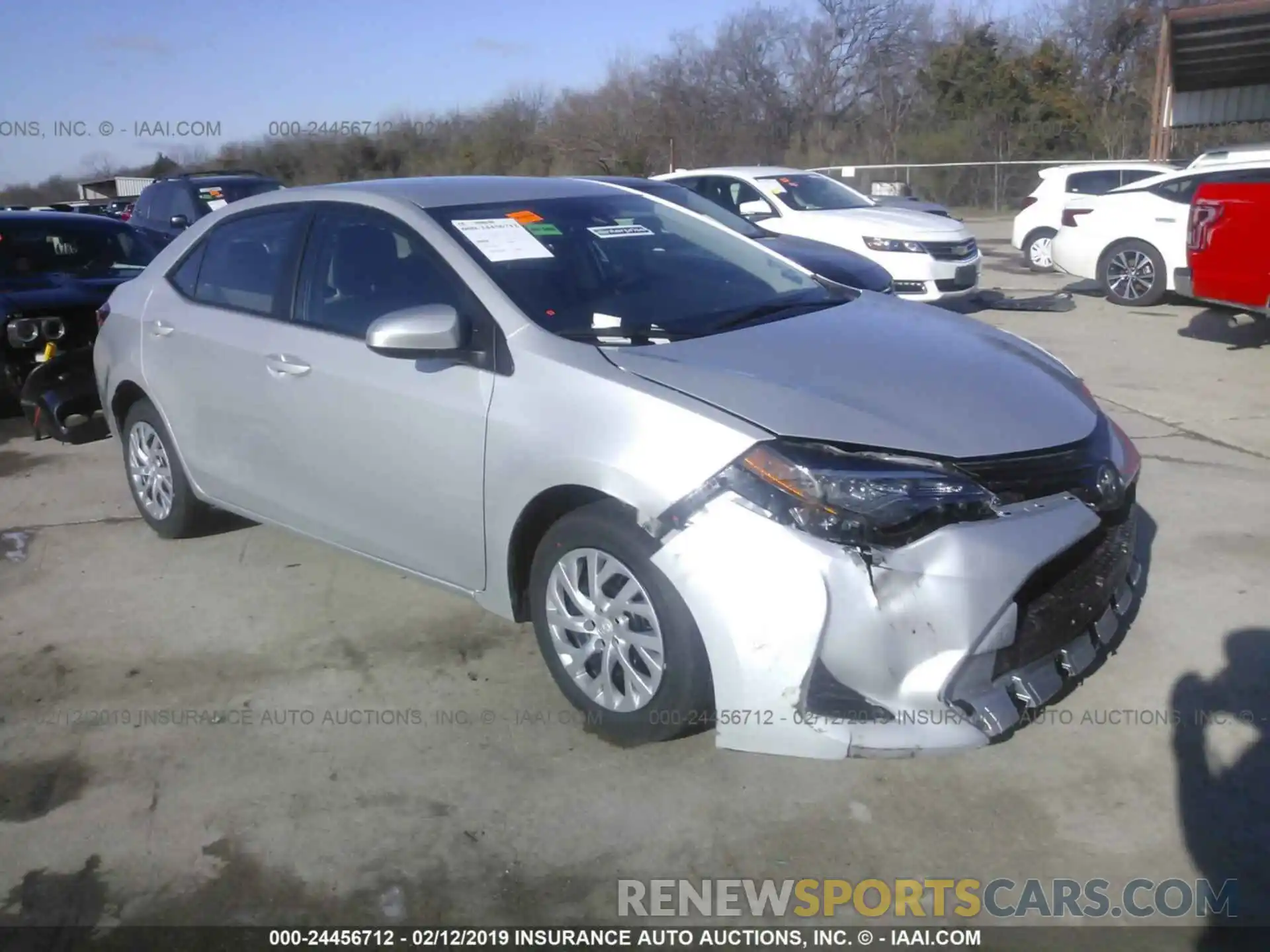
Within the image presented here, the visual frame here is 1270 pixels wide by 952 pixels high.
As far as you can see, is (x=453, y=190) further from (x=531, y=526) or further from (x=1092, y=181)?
(x=1092, y=181)

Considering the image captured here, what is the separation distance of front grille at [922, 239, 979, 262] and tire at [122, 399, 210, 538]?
8212mm

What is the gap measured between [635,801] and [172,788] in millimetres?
1433

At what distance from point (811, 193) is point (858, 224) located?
1310 mm

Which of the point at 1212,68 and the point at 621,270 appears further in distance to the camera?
the point at 1212,68

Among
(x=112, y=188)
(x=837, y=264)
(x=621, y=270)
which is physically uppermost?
(x=621, y=270)

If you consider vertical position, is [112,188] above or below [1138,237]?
above

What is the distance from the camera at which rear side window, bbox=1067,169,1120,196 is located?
1603cm

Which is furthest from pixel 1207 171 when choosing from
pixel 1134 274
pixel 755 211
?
pixel 755 211

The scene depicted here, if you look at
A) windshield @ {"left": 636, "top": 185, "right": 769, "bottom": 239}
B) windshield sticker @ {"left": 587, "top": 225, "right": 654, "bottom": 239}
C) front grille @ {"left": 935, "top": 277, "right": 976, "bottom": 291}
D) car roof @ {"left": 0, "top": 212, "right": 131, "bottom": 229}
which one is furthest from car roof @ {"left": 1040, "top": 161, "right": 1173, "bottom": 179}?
windshield sticker @ {"left": 587, "top": 225, "right": 654, "bottom": 239}

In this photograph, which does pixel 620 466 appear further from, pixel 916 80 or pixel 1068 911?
pixel 916 80

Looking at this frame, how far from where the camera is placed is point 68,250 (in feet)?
29.7

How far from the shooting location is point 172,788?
11.6 feet

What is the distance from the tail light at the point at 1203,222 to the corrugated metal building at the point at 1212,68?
41.4 feet

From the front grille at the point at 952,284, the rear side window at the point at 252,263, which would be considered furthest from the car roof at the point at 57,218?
the front grille at the point at 952,284
